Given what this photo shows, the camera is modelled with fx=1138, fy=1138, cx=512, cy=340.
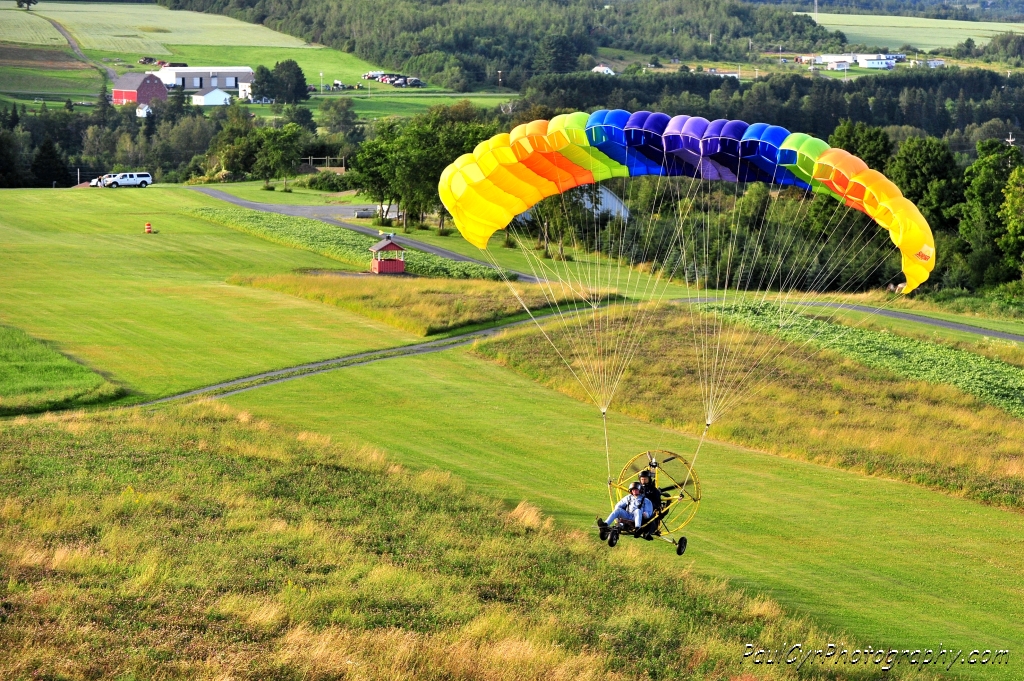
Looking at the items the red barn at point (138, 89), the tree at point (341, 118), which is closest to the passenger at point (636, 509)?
the tree at point (341, 118)

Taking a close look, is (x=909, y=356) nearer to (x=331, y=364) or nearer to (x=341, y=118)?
(x=331, y=364)

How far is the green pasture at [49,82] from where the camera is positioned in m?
184

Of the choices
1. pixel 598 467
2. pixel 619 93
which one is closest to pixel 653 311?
pixel 598 467

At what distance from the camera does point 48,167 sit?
12362 centimetres

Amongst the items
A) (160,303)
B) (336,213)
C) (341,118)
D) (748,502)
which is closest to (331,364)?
(160,303)

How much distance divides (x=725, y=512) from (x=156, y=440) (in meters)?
17.1

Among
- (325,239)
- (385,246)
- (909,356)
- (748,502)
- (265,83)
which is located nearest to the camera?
(748,502)

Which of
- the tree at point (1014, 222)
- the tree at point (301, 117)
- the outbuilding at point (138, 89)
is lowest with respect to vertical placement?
the tree at point (1014, 222)

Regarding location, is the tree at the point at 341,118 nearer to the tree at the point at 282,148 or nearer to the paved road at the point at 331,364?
the tree at the point at 282,148

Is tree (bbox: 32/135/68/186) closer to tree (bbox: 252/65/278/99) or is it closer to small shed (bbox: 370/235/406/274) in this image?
small shed (bbox: 370/235/406/274)

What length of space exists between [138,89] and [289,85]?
26.0m

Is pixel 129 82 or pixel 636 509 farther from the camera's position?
pixel 129 82

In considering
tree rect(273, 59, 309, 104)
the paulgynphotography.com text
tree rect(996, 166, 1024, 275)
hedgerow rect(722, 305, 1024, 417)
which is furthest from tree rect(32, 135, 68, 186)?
the paulgynphotography.com text

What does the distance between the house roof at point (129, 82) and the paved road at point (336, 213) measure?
81.9m
